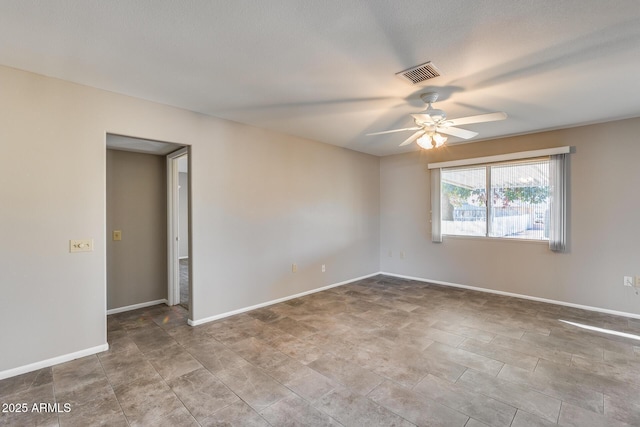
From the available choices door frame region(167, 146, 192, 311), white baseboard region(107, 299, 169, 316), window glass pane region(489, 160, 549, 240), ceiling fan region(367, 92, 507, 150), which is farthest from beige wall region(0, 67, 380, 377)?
window glass pane region(489, 160, 549, 240)

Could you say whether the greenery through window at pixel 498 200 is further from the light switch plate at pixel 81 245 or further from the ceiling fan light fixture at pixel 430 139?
the light switch plate at pixel 81 245

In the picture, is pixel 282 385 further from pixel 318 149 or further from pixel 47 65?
pixel 318 149

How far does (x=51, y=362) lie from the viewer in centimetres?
251

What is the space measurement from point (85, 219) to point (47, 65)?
4.17ft

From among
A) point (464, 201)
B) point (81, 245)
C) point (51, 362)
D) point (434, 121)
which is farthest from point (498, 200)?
point (51, 362)

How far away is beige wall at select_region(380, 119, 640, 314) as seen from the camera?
3.67 m

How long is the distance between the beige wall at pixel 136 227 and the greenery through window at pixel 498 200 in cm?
461

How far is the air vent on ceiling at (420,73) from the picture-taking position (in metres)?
2.35

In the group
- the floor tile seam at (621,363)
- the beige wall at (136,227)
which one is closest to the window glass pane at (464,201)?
the floor tile seam at (621,363)

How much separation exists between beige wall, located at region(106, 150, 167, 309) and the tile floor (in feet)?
1.68

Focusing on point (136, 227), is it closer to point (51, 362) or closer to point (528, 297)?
point (51, 362)

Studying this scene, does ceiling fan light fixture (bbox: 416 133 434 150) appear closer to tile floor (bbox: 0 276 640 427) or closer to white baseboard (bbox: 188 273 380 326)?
tile floor (bbox: 0 276 640 427)

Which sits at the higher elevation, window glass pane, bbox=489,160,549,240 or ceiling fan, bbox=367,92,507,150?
ceiling fan, bbox=367,92,507,150

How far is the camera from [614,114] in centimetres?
351
